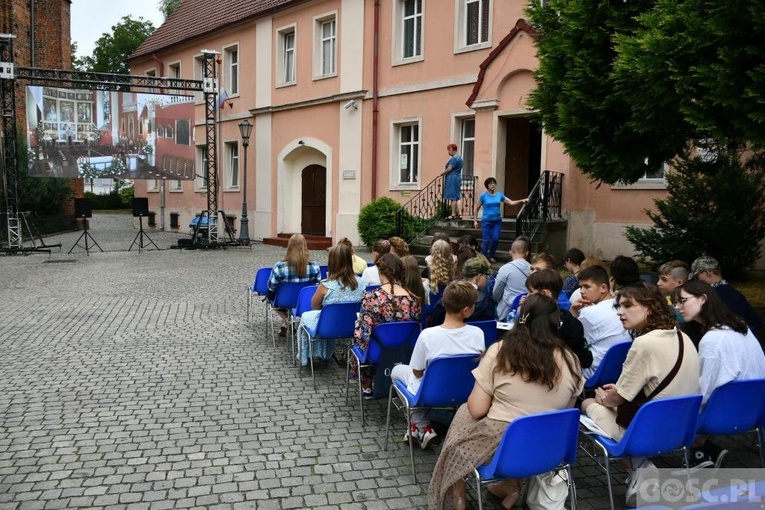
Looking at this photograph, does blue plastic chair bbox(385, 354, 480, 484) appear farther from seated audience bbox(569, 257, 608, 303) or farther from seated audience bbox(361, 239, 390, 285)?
seated audience bbox(361, 239, 390, 285)

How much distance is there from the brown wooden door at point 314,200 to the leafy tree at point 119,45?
3939 centimetres

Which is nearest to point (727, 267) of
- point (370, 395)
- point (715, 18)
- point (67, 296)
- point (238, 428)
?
point (715, 18)

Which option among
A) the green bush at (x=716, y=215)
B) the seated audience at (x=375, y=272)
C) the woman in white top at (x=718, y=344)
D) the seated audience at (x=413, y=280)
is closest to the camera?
the woman in white top at (x=718, y=344)

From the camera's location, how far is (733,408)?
384cm

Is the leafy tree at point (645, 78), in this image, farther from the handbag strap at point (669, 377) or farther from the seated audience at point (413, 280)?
the seated audience at point (413, 280)

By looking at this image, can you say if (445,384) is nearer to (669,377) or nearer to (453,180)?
(669,377)

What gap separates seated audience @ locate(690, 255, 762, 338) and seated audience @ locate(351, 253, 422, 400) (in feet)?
7.80

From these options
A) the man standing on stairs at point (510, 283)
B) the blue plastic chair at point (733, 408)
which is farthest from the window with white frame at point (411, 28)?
the blue plastic chair at point (733, 408)

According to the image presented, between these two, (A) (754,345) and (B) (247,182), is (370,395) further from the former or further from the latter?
(B) (247,182)

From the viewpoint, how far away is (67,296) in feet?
37.4

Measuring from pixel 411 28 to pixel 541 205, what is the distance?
24.7 ft

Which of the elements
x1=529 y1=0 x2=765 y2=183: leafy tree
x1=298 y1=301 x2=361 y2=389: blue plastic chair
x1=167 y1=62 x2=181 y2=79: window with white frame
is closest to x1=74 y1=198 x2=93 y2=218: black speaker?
x1=167 y1=62 x2=181 y2=79: window with white frame

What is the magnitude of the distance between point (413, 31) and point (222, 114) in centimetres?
1069

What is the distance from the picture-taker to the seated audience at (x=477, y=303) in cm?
541
